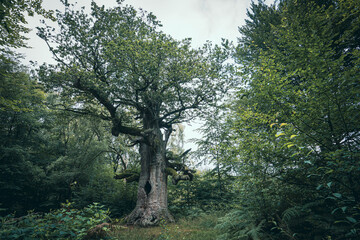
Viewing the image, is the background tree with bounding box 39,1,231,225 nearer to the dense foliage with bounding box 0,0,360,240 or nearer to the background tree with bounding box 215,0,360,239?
the dense foliage with bounding box 0,0,360,240

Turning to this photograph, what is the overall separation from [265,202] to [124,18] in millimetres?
11373

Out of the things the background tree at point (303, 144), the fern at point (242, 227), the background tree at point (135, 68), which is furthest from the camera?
the background tree at point (135, 68)

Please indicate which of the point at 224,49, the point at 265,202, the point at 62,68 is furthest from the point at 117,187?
the point at 224,49

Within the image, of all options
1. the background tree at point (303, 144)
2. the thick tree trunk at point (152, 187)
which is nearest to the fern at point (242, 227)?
the background tree at point (303, 144)

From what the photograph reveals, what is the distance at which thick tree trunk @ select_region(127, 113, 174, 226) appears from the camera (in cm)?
880

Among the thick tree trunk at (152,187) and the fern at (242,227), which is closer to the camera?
the fern at (242,227)

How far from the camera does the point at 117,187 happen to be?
13562mm

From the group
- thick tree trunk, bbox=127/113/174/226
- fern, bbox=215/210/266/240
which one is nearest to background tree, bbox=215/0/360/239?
fern, bbox=215/210/266/240

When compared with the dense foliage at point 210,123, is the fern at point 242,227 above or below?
below

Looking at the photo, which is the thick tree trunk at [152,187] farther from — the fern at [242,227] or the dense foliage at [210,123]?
the fern at [242,227]

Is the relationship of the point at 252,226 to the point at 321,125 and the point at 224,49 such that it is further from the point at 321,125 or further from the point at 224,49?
the point at 224,49

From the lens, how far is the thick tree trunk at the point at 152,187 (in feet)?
28.9

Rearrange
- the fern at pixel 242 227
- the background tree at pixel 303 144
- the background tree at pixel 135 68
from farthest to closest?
the background tree at pixel 135 68 < the fern at pixel 242 227 < the background tree at pixel 303 144

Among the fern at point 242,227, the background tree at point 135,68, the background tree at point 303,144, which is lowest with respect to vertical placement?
the fern at point 242,227
